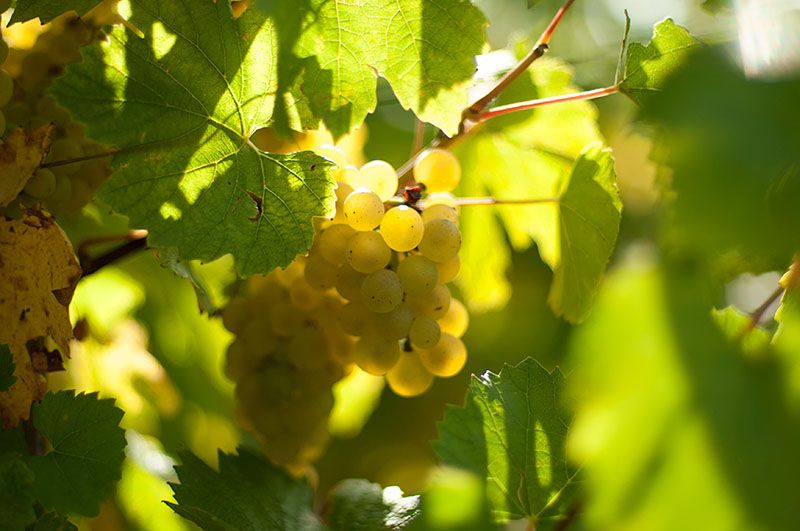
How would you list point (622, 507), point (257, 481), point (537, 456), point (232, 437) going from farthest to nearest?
point (232, 437) → point (257, 481) → point (537, 456) → point (622, 507)

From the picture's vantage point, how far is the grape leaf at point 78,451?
0.75 meters

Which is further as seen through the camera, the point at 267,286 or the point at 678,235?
the point at 267,286

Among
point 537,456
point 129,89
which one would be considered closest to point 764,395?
point 537,456

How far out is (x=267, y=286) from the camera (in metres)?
1.03

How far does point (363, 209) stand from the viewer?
0.86 meters

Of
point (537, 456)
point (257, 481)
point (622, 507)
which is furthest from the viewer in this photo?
point (257, 481)

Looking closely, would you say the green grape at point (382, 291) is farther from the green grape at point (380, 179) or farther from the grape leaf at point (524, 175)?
the grape leaf at point (524, 175)

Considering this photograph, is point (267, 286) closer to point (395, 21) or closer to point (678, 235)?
point (395, 21)

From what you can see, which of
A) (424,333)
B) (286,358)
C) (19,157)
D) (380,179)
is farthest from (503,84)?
(19,157)

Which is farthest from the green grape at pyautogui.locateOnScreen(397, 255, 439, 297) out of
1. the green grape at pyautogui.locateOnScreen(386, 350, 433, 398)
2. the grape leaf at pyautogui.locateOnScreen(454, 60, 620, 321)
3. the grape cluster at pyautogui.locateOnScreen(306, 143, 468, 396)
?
the grape leaf at pyautogui.locateOnScreen(454, 60, 620, 321)

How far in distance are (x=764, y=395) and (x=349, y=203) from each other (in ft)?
1.60

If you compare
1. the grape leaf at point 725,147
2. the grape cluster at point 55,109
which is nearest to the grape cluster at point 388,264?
the grape cluster at point 55,109

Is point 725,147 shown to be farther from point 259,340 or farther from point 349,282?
point 259,340

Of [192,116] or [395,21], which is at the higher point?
[395,21]
